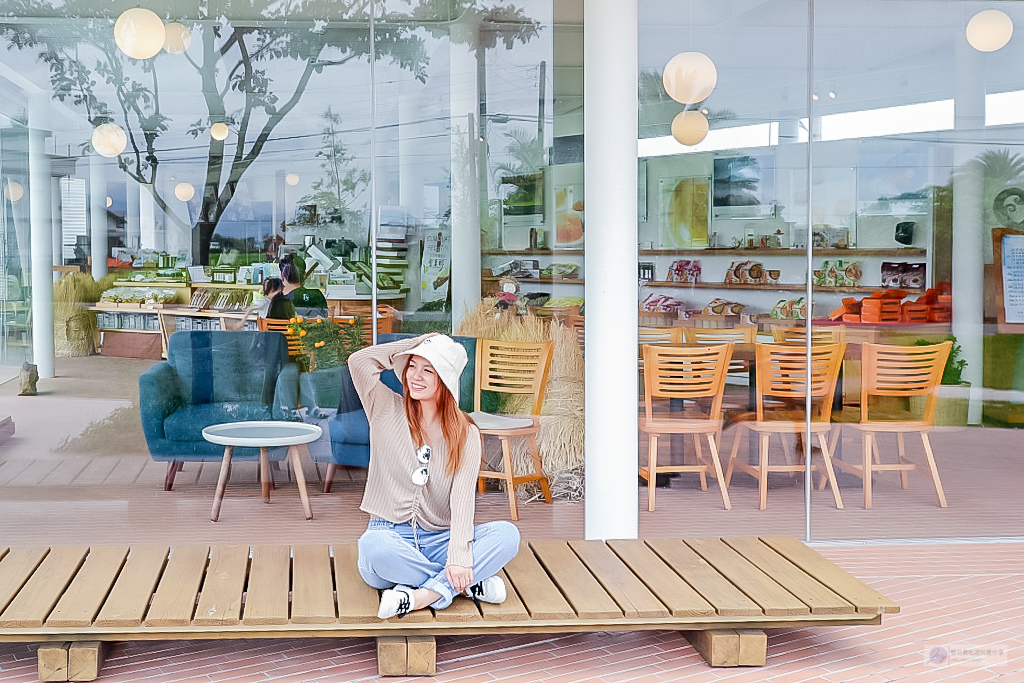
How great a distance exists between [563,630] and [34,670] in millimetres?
1891

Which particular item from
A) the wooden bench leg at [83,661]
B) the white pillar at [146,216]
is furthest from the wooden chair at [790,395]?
the wooden bench leg at [83,661]

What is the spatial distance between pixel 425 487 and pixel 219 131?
3.17 meters

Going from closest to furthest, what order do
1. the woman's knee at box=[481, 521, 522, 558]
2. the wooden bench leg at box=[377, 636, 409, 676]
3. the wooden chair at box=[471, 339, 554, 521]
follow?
the wooden bench leg at box=[377, 636, 409, 676], the woman's knee at box=[481, 521, 522, 558], the wooden chair at box=[471, 339, 554, 521]

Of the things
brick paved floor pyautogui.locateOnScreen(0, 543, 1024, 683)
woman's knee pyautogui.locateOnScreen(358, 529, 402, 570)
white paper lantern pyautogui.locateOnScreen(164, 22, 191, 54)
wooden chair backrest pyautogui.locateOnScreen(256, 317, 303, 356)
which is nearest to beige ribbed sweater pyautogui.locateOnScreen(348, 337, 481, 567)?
woman's knee pyautogui.locateOnScreen(358, 529, 402, 570)

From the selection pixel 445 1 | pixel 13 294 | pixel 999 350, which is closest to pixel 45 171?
pixel 13 294

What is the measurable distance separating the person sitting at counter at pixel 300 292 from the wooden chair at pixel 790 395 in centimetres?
255

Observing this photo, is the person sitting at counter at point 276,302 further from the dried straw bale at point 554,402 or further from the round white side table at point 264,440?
the dried straw bale at point 554,402

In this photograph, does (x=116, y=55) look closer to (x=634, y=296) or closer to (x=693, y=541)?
(x=634, y=296)

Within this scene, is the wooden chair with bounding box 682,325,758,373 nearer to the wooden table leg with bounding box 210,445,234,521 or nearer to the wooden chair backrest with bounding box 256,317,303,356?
the wooden chair backrest with bounding box 256,317,303,356

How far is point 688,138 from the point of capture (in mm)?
6047

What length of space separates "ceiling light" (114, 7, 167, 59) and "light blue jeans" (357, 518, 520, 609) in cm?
350

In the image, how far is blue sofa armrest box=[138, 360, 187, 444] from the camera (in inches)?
252

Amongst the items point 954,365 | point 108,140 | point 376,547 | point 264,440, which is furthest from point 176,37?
point 954,365

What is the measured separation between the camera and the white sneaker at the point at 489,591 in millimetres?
3986
